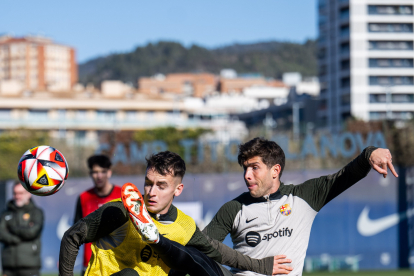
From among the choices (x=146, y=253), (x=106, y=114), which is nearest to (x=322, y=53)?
(x=106, y=114)

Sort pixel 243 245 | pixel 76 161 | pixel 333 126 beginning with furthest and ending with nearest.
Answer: pixel 333 126, pixel 76 161, pixel 243 245

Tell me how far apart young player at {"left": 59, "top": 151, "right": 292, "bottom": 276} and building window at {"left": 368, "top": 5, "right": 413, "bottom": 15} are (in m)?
69.0

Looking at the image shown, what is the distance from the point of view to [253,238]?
4664 millimetres

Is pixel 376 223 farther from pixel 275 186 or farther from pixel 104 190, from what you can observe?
pixel 275 186

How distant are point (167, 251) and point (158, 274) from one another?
0.31 meters

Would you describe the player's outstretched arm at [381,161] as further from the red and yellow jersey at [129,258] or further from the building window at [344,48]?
the building window at [344,48]

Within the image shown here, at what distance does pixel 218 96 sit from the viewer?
11638cm

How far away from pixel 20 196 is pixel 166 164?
530cm

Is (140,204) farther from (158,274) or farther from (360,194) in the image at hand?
(360,194)

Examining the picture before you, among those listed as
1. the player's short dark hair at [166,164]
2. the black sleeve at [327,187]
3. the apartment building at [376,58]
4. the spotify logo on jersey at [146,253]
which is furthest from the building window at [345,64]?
the spotify logo on jersey at [146,253]

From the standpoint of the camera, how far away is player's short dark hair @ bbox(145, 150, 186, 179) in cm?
412

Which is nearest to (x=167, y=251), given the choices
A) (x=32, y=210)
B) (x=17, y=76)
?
(x=32, y=210)

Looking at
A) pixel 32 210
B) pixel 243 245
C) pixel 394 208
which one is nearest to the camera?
pixel 243 245

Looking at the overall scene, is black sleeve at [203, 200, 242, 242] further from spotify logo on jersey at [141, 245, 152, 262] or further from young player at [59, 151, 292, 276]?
spotify logo on jersey at [141, 245, 152, 262]
